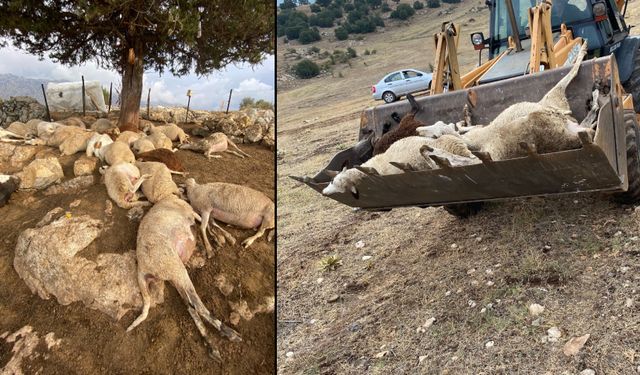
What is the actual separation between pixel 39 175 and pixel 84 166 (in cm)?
54

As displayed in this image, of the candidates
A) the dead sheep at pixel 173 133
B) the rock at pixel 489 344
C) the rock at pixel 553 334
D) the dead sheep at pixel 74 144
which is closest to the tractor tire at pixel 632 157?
the rock at pixel 553 334

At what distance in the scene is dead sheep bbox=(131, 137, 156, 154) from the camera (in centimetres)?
743

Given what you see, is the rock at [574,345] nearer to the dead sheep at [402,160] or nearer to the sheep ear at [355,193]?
the dead sheep at [402,160]

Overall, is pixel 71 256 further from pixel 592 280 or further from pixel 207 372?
pixel 592 280

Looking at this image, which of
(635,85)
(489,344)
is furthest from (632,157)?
(635,85)

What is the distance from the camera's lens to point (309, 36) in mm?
49750

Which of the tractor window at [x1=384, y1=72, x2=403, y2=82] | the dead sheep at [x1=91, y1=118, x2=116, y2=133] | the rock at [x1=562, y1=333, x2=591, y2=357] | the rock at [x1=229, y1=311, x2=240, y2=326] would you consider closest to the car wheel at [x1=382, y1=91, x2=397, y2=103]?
the tractor window at [x1=384, y1=72, x2=403, y2=82]

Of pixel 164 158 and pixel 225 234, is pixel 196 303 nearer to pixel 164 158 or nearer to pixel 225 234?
pixel 225 234

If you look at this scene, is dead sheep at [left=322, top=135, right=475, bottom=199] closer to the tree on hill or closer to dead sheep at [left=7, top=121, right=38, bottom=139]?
the tree on hill

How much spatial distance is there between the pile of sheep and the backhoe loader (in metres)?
0.10

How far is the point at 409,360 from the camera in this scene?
336cm

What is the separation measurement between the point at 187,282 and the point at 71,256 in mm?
1210

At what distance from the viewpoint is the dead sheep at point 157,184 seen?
18.3 feet

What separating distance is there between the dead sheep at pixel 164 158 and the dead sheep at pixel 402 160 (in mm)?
3267
